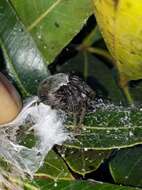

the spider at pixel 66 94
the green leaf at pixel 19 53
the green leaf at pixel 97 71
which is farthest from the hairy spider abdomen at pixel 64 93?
the green leaf at pixel 97 71

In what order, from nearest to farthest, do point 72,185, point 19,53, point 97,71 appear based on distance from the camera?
1. point 72,185
2. point 19,53
3. point 97,71

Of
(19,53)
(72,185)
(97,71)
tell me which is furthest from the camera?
(97,71)

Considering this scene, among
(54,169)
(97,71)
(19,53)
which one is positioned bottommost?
(97,71)

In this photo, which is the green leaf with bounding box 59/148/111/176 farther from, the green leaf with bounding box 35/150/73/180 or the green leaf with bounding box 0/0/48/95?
the green leaf with bounding box 0/0/48/95

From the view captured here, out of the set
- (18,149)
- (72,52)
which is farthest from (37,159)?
(72,52)

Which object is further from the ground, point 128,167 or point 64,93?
point 64,93

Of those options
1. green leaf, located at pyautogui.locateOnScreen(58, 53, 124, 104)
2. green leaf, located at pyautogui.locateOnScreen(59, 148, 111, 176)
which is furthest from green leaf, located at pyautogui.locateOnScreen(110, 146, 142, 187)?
green leaf, located at pyautogui.locateOnScreen(58, 53, 124, 104)

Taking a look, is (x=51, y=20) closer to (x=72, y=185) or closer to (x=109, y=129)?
(x=109, y=129)

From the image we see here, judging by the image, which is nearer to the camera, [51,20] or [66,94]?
[66,94]

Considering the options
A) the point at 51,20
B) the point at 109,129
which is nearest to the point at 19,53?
the point at 51,20
